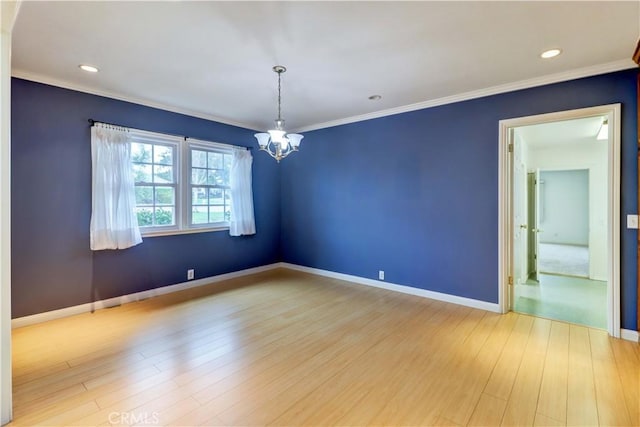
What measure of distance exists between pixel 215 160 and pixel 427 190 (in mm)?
3369

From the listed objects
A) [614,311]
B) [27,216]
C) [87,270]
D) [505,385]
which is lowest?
[505,385]

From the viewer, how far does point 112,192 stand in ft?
12.1

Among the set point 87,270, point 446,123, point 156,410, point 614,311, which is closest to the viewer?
point 156,410

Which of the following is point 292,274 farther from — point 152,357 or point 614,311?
point 614,311

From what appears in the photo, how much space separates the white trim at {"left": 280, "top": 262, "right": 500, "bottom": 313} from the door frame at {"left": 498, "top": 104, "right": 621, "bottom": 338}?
8.7 inches

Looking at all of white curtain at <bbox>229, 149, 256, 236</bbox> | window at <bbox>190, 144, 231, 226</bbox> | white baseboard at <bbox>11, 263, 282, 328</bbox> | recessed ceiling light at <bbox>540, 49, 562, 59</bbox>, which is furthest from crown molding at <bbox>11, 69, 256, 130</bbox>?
recessed ceiling light at <bbox>540, 49, 562, 59</bbox>

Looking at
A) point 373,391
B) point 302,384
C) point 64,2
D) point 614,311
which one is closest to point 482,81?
point 614,311

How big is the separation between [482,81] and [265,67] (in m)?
2.38

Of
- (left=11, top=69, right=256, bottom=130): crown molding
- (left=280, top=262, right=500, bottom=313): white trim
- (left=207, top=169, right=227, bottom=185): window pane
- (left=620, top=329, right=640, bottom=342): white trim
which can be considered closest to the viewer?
(left=620, top=329, right=640, bottom=342): white trim

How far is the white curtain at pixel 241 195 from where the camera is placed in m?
5.02

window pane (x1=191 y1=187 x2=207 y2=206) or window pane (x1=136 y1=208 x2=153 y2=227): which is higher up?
window pane (x1=191 y1=187 x2=207 y2=206)

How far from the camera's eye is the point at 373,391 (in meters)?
2.11

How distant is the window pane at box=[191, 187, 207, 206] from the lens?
4.65 m

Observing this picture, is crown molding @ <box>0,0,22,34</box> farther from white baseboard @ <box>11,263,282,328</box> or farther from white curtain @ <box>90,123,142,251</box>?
white baseboard @ <box>11,263,282,328</box>
